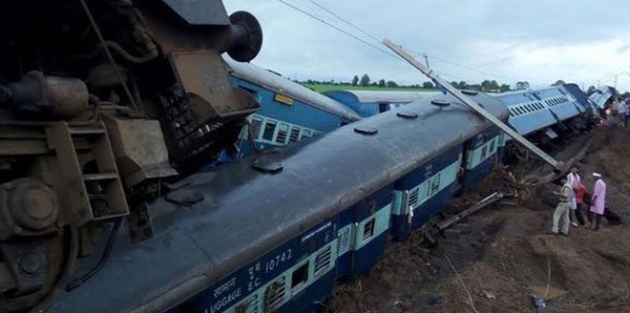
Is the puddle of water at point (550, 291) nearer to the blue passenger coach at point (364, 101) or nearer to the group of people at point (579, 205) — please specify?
the group of people at point (579, 205)

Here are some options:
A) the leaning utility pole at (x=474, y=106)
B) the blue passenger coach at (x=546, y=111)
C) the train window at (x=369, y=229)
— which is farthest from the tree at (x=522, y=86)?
the train window at (x=369, y=229)

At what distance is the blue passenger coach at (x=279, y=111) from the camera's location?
43.6 feet

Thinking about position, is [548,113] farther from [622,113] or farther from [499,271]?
[622,113]

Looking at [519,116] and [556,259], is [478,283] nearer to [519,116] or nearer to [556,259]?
[556,259]

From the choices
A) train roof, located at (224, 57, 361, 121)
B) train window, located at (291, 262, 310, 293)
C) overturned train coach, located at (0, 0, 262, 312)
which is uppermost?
overturned train coach, located at (0, 0, 262, 312)

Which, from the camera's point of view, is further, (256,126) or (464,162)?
(464,162)

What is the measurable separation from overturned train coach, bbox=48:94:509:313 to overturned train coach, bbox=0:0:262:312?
405 mm

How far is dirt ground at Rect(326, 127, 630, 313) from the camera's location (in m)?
9.27

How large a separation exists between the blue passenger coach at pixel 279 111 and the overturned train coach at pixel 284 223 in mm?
2154

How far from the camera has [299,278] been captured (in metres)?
7.99

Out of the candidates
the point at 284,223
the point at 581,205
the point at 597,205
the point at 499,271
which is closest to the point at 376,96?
the point at 581,205

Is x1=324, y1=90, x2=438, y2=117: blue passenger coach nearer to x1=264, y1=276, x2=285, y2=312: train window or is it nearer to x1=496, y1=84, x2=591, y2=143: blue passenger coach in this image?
x1=496, y1=84, x2=591, y2=143: blue passenger coach

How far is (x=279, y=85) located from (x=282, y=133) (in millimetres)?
1055

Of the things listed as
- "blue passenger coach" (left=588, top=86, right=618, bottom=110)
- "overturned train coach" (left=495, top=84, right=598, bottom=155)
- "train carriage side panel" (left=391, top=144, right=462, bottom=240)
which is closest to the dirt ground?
"train carriage side panel" (left=391, top=144, right=462, bottom=240)
